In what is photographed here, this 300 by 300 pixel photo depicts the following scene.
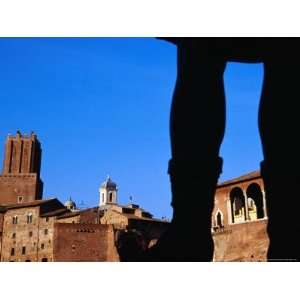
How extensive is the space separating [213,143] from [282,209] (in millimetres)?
270

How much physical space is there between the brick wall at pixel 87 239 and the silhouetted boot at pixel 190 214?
66.3 feet

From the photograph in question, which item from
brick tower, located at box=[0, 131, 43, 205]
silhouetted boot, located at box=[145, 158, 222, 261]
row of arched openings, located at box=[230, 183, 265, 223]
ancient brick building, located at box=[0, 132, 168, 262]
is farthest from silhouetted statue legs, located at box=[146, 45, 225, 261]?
brick tower, located at box=[0, 131, 43, 205]

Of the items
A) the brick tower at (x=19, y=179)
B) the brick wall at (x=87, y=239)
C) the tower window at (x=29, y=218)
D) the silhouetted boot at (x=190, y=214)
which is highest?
the brick tower at (x=19, y=179)

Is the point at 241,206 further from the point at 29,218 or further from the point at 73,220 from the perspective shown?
the point at 29,218

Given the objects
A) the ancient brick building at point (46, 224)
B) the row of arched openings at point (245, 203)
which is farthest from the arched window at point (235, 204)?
the ancient brick building at point (46, 224)

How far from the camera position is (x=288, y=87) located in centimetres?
149

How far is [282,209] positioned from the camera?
1.40 meters

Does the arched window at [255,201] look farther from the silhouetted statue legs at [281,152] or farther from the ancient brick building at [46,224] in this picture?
the silhouetted statue legs at [281,152]

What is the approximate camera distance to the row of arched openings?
19.4m

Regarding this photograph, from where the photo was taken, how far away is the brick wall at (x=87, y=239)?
73.2 ft

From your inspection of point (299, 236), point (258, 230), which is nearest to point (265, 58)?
point (299, 236)

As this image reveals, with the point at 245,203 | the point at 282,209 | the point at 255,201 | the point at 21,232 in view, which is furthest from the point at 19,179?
the point at 282,209

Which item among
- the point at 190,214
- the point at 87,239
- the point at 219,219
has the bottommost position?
the point at 190,214
